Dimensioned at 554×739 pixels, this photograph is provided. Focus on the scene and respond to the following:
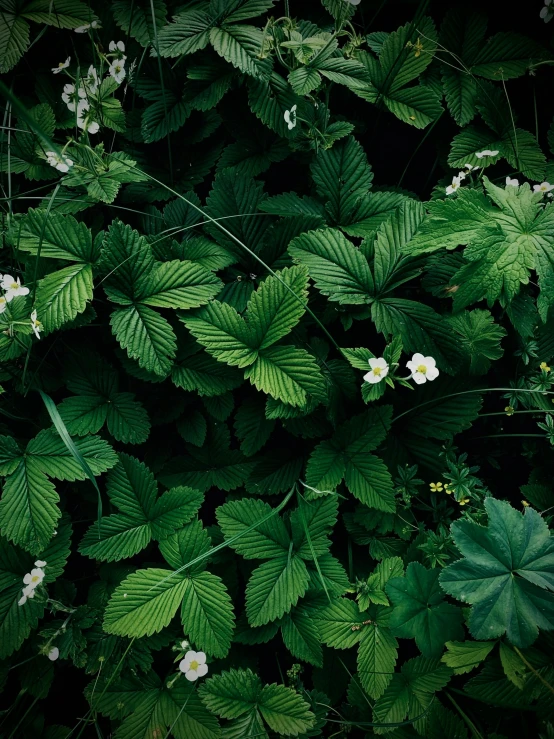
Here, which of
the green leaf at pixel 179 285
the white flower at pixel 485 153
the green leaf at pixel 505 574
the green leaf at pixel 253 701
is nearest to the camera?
the green leaf at pixel 505 574

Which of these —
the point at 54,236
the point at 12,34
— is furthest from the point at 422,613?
the point at 12,34

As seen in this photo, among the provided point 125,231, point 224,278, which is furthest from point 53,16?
point 224,278

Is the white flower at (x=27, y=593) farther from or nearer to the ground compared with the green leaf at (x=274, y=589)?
nearer to the ground

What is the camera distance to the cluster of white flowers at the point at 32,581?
1421 millimetres

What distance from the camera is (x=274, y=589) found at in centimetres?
145

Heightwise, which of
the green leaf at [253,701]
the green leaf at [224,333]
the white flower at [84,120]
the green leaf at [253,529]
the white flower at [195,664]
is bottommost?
the green leaf at [253,701]

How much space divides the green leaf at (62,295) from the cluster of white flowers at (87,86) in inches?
13.2

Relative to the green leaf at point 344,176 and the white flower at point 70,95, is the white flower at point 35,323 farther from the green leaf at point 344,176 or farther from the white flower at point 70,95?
the green leaf at point 344,176

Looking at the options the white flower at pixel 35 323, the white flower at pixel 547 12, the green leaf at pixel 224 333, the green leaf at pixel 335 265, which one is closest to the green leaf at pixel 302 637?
the green leaf at pixel 224 333

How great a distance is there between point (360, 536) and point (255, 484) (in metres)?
0.36

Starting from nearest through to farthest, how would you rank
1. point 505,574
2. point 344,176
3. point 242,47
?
point 505,574, point 242,47, point 344,176

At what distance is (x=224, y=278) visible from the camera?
168cm

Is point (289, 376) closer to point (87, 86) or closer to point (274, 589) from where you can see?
point (274, 589)

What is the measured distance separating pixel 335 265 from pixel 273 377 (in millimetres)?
376
